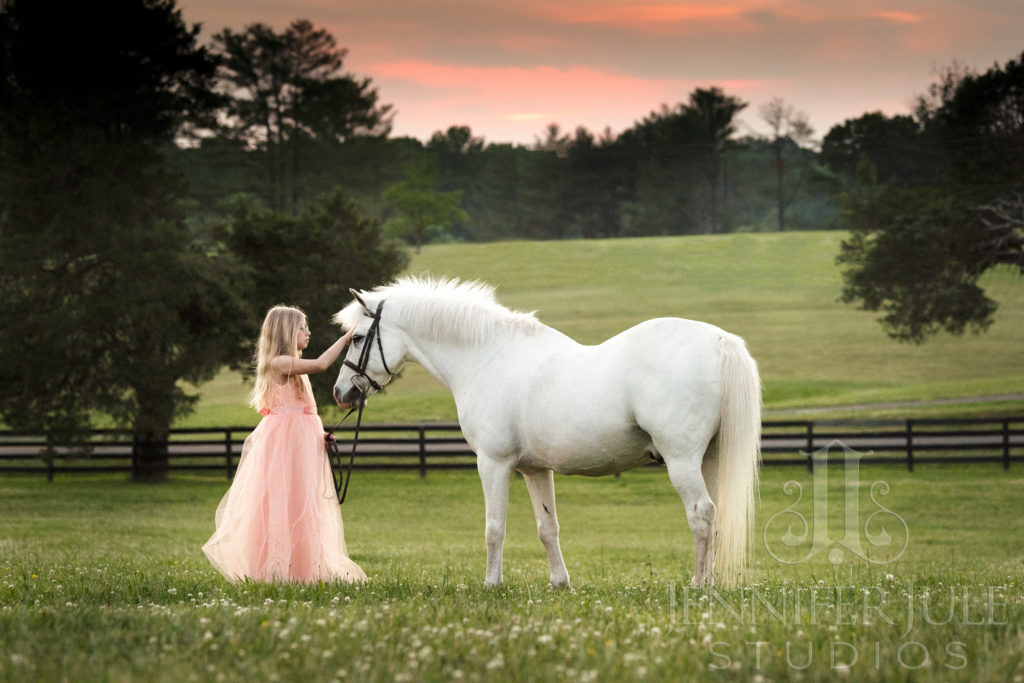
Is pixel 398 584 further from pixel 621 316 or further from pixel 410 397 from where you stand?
pixel 621 316

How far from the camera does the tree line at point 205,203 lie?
22500mm

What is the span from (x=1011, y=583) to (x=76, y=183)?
71.3ft

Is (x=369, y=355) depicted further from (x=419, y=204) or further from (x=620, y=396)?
(x=419, y=204)

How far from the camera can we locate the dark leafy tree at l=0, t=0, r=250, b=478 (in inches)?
878

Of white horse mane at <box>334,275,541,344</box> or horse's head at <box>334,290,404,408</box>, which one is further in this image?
horse's head at <box>334,290,404,408</box>

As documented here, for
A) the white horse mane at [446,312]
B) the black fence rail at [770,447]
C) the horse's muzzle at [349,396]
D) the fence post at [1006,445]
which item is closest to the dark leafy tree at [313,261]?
the black fence rail at [770,447]

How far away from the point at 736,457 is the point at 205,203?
4495 cm

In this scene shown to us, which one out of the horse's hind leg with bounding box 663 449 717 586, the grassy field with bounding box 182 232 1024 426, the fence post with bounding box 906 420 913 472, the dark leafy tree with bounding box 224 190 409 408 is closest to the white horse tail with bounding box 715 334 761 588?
the horse's hind leg with bounding box 663 449 717 586

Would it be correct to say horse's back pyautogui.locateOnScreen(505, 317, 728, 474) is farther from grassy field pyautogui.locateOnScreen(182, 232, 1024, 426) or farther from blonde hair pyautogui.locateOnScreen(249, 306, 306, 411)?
grassy field pyautogui.locateOnScreen(182, 232, 1024, 426)

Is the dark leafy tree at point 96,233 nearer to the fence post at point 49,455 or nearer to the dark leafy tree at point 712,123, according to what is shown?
the fence post at point 49,455

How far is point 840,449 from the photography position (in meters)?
24.2

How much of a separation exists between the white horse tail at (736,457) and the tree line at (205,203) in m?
17.9

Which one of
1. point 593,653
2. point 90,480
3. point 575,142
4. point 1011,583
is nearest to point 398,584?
point 593,653

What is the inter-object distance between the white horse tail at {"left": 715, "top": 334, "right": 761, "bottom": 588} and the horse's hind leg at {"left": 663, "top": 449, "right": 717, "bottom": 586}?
165 mm
